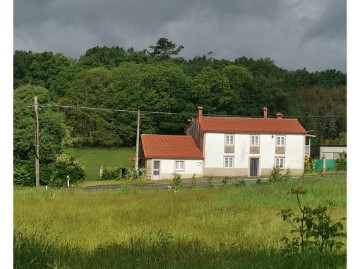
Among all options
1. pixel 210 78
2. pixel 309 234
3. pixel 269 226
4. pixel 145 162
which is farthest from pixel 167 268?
pixel 210 78

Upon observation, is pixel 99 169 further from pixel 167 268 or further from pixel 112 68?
pixel 167 268

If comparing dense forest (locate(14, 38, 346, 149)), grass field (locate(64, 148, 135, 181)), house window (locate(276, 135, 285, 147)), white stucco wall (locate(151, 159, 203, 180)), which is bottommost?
white stucco wall (locate(151, 159, 203, 180))

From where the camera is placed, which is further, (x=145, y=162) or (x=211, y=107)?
(x=211, y=107)

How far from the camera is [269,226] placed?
717 centimetres

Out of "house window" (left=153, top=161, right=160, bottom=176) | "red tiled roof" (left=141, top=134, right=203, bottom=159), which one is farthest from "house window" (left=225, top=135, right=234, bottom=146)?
"house window" (left=153, top=161, right=160, bottom=176)

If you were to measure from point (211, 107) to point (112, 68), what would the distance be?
9.64 meters

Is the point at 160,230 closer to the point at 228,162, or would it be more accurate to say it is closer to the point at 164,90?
the point at 228,162

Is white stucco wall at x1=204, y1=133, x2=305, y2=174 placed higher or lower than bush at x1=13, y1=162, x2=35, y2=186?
higher

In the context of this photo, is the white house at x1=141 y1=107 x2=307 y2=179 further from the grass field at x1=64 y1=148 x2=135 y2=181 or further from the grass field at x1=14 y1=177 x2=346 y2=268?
the grass field at x1=14 y1=177 x2=346 y2=268

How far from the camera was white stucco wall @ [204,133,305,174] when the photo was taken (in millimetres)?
35281

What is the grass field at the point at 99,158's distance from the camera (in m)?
28.9

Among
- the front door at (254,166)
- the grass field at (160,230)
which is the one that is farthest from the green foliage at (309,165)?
the grass field at (160,230)

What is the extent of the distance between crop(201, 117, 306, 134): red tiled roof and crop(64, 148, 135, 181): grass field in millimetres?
6775

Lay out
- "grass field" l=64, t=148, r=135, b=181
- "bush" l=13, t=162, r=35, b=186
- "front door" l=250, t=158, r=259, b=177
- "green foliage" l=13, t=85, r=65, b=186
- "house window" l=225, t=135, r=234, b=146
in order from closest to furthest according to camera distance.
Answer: "bush" l=13, t=162, r=35, b=186, "green foliage" l=13, t=85, r=65, b=186, "grass field" l=64, t=148, r=135, b=181, "front door" l=250, t=158, r=259, b=177, "house window" l=225, t=135, r=234, b=146
